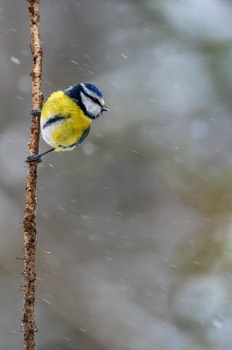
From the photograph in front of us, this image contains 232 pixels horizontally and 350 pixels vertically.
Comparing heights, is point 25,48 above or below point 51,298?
above

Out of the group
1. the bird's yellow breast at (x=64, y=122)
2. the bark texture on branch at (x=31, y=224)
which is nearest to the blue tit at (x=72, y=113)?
the bird's yellow breast at (x=64, y=122)

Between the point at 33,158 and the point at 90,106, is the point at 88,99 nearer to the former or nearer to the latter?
the point at 90,106

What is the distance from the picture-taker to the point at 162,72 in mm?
6730

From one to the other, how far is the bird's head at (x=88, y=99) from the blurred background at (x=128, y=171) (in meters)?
4.35

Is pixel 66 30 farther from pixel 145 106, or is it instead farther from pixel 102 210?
pixel 102 210

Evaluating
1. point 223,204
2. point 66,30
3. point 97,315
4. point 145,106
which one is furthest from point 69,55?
point 97,315

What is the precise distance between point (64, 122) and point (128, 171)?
4.98 m

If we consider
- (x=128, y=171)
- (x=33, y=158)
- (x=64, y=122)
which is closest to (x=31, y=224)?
(x=33, y=158)

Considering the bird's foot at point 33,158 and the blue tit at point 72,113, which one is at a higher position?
the blue tit at point 72,113

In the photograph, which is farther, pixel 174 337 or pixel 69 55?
pixel 69 55

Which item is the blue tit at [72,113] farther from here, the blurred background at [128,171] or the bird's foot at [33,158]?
the blurred background at [128,171]

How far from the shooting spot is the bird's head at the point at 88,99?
145 centimetres

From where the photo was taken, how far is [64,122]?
1.48 m

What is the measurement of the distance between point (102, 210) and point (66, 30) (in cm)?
204
